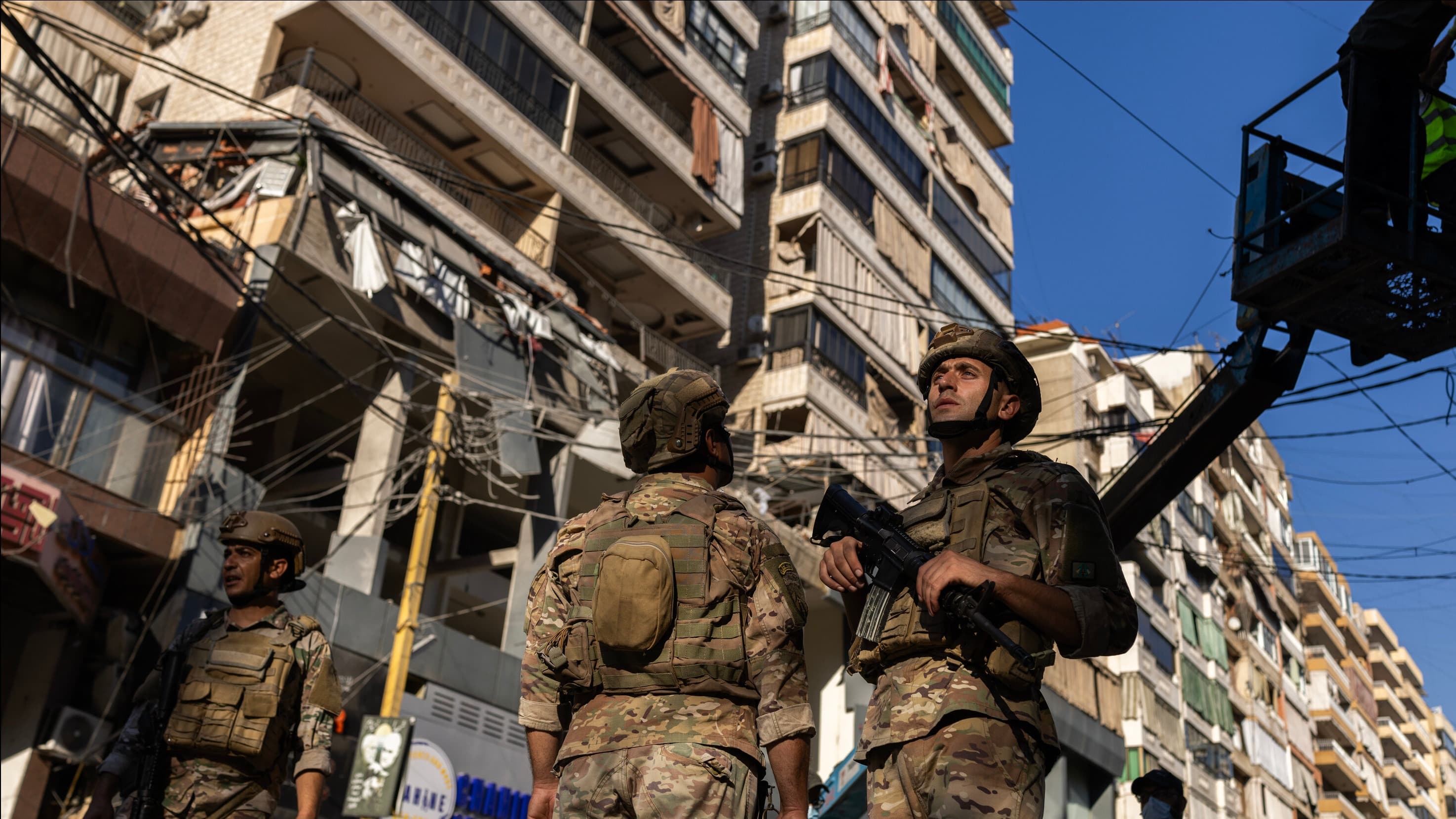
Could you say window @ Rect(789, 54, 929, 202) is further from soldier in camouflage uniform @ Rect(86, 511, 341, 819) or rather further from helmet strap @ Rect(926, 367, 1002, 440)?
helmet strap @ Rect(926, 367, 1002, 440)

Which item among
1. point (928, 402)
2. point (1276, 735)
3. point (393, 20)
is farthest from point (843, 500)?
point (1276, 735)

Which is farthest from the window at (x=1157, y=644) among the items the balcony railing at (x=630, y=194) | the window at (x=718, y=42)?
the window at (x=718, y=42)

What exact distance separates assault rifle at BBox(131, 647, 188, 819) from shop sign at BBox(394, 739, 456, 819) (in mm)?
11066

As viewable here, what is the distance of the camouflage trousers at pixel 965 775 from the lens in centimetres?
339

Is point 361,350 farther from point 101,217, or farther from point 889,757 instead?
point 889,757

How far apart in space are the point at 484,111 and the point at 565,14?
Result: 11.9ft

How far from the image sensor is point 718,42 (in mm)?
29578

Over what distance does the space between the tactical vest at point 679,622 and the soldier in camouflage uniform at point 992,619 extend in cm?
34

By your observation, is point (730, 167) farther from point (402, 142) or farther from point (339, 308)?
point (339, 308)

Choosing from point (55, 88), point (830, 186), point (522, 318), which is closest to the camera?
point (55, 88)

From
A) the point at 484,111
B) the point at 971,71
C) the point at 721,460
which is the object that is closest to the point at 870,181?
the point at 971,71

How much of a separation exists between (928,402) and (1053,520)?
637mm

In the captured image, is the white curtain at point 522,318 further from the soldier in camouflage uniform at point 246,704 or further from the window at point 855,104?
the window at point 855,104

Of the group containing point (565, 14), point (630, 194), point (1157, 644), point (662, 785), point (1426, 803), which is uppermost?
point (565, 14)
